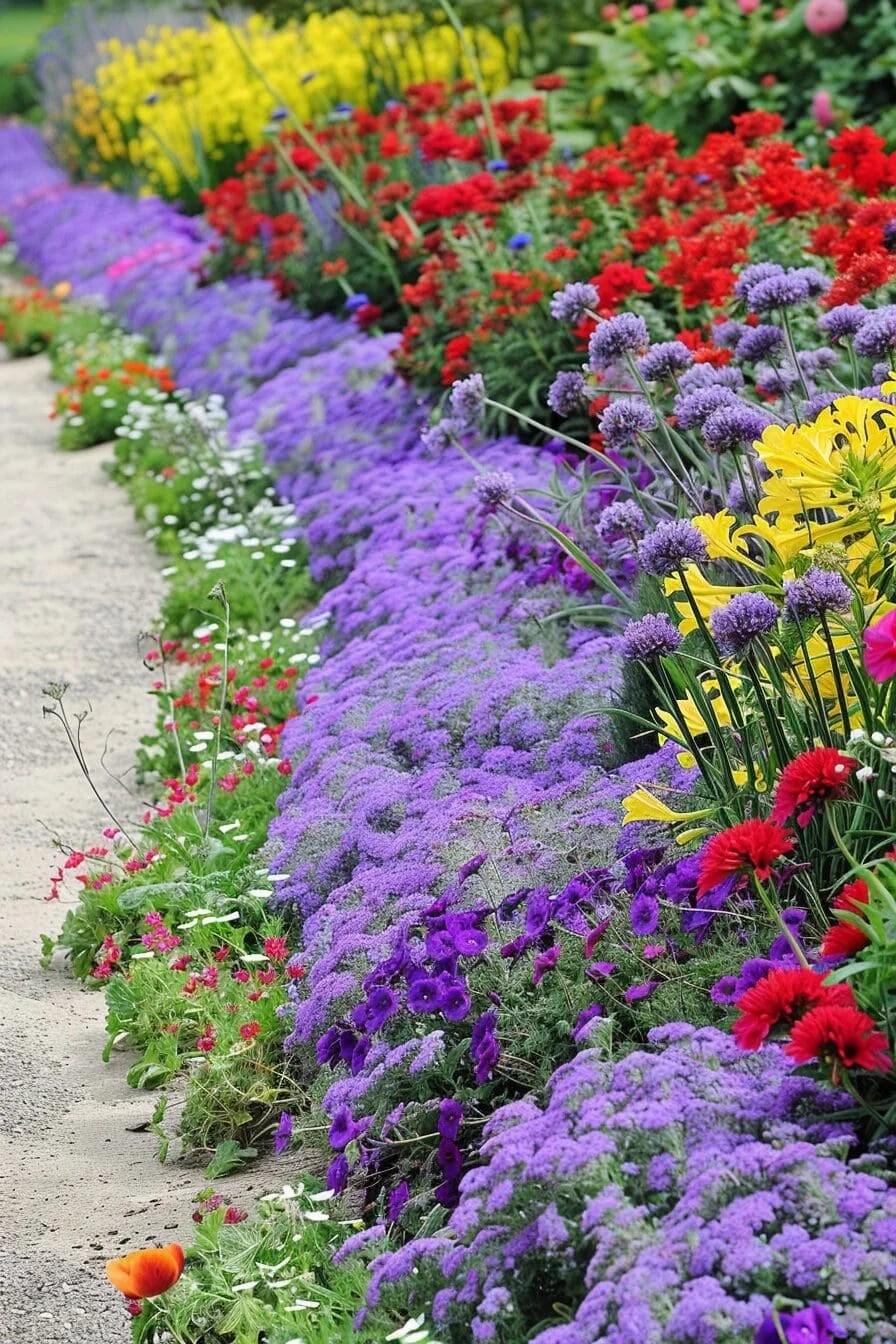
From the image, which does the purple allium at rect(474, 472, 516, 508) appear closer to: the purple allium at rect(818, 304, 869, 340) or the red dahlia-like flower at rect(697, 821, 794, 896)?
the purple allium at rect(818, 304, 869, 340)

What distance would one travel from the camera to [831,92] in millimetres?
7645

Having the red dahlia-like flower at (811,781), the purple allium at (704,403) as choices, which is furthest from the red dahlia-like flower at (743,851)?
the purple allium at (704,403)

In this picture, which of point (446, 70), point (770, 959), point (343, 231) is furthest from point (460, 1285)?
point (446, 70)

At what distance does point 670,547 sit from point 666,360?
91 cm

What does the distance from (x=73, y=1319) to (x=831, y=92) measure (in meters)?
6.72

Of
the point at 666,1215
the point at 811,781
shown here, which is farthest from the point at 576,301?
the point at 666,1215

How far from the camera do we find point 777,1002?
6.78 feet

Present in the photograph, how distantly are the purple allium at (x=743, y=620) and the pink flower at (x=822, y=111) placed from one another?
5.50 metres

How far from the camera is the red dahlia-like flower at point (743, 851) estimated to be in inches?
87.2

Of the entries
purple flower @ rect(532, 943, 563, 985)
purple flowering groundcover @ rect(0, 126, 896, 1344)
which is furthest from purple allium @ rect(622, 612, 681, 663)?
purple flower @ rect(532, 943, 563, 985)

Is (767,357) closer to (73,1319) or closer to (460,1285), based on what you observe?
(460,1285)

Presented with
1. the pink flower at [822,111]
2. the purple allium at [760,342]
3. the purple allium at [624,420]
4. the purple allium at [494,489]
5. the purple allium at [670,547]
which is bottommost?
the pink flower at [822,111]

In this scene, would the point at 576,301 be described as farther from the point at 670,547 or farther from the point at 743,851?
the point at 743,851

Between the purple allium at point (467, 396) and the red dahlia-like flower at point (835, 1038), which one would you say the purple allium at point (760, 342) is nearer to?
the purple allium at point (467, 396)
